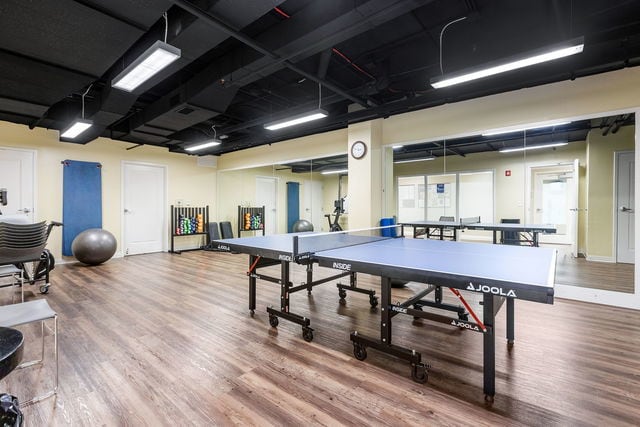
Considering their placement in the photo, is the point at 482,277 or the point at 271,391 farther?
the point at 271,391

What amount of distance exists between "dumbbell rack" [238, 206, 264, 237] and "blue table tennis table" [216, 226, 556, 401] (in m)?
5.61

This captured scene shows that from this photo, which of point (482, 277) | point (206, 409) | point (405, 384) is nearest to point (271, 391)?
point (206, 409)

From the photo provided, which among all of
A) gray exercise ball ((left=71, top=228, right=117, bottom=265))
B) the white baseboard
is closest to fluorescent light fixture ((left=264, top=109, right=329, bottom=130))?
gray exercise ball ((left=71, top=228, right=117, bottom=265))

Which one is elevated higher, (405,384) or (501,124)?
(501,124)

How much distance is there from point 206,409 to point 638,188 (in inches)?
212

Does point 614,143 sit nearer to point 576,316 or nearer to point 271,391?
point 576,316

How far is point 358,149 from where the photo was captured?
5891 mm

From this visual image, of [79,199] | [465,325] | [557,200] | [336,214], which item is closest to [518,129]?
[557,200]

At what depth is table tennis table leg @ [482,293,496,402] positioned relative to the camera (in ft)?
6.54

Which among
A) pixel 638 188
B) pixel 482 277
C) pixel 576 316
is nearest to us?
pixel 482 277

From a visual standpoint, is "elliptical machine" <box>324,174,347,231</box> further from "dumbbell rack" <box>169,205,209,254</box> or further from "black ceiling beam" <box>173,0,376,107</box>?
"dumbbell rack" <box>169,205,209,254</box>

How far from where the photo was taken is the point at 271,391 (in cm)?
213

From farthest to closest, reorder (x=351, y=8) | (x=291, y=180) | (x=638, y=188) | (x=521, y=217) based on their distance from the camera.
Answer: (x=291, y=180) → (x=521, y=217) → (x=638, y=188) → (x=351, y=8)

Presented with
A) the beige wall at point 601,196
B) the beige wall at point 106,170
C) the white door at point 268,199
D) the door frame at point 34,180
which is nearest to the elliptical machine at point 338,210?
the white door at point 268,199
